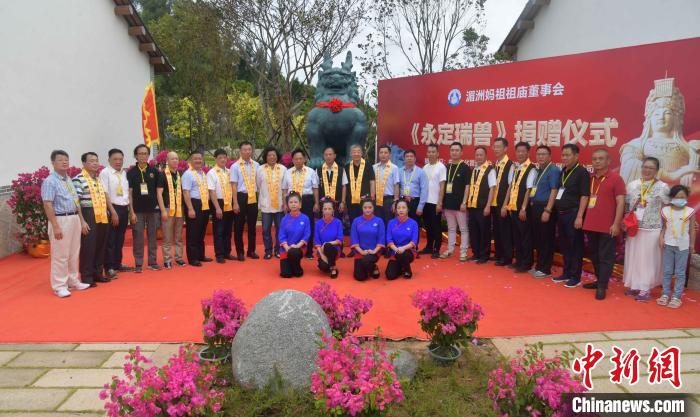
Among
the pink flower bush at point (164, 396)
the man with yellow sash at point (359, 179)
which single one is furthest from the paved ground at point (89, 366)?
the man with yellow sash at point (359, 179)

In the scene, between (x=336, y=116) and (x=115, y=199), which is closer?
(x=115, y=199)

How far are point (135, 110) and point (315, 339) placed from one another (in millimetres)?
9988

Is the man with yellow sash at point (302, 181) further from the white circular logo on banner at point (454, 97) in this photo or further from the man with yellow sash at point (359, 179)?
the white circular logo on banner at point (454, 97)

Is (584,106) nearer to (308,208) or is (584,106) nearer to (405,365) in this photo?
(308,208)

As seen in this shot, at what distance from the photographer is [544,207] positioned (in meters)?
5.10

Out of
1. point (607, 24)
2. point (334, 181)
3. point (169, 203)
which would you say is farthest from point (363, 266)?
point (607, 24)

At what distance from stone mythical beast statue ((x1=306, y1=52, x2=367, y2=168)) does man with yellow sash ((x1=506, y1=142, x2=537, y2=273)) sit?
8.25 ft

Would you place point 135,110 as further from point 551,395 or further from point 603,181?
point 551,395

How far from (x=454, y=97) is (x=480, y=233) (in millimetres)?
2270

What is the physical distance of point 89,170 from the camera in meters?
4.84

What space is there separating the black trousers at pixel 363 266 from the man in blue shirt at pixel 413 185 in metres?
1.41

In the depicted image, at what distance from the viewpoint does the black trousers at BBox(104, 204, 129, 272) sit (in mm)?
5184

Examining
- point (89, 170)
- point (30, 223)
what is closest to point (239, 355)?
point (89, 170)

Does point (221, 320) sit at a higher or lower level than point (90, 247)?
lower
